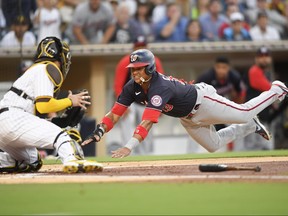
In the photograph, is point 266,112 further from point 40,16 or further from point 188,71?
point 40,16

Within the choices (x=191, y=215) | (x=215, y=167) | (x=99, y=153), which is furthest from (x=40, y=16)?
(x=191, y=215)

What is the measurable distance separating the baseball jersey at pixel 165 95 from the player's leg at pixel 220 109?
0.25 meters

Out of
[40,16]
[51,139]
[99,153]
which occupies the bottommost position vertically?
[99,153]

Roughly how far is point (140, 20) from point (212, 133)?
7.00 metres

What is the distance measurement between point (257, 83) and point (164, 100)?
6495mm

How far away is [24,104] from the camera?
7914 mm

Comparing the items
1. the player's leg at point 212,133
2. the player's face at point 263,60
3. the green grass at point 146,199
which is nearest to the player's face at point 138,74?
the player's leg at point 212,133

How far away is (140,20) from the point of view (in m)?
16.2

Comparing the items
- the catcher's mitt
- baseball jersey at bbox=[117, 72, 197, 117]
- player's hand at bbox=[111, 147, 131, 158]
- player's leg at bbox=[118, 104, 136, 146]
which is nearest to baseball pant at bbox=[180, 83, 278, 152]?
baseball jersey at bbox=[117, 72, 197, 117]

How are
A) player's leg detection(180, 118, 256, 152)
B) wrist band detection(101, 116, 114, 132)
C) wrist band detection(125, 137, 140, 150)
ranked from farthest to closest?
player's leg detection(180, 118, 256, 152)
wrist band detection(101, 116, 114, 132)
wrist band detection(125, 137, 140, 150)

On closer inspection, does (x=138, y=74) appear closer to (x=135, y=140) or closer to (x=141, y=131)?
(x=141, y=131)

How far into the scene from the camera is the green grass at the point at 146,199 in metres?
5.35

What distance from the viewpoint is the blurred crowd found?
14.7m

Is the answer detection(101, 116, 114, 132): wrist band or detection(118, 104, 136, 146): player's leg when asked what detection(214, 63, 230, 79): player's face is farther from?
detection(101, 116, 114, 132): wrist band
